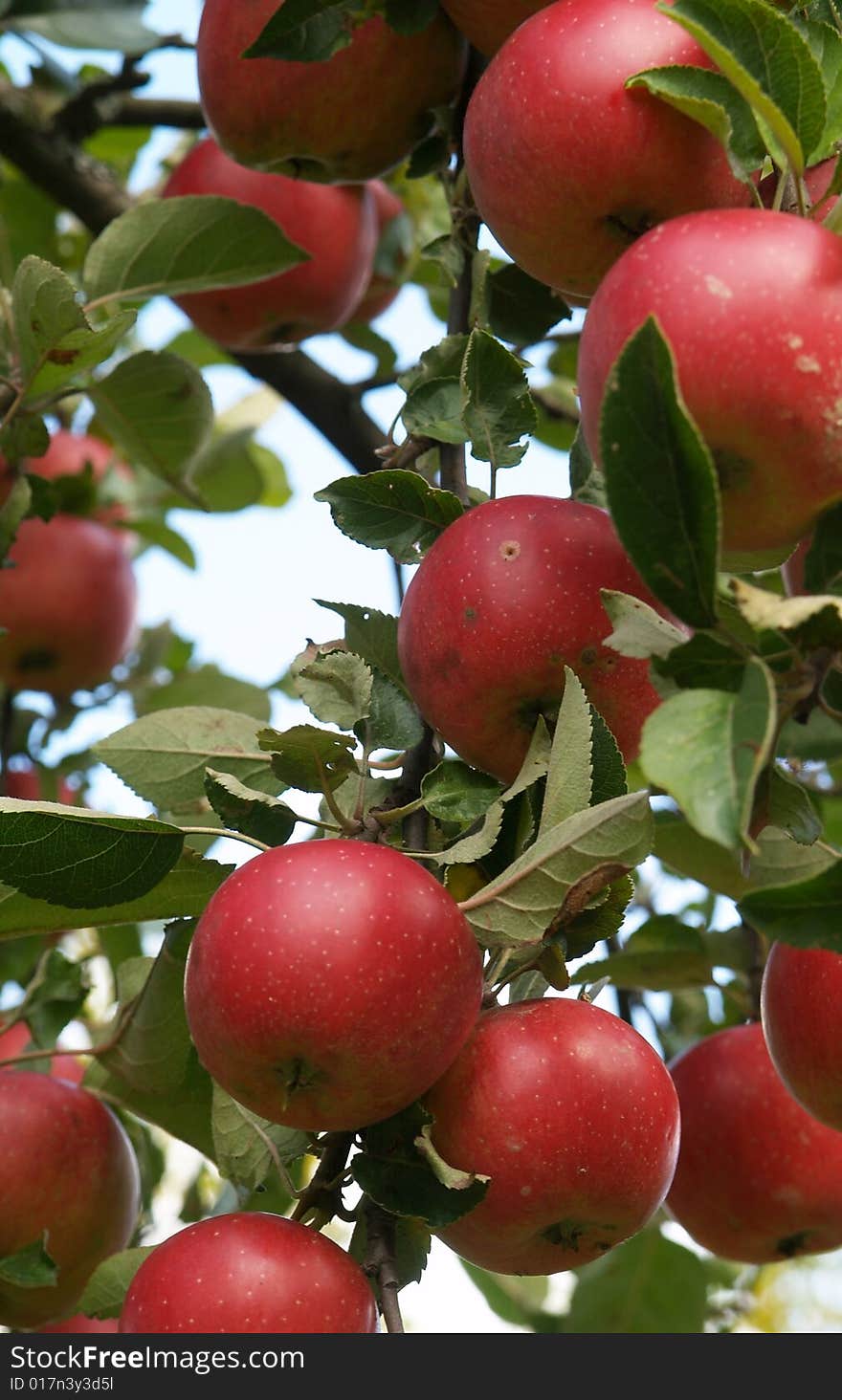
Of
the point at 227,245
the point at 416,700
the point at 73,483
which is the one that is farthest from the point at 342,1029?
the point at 73,483

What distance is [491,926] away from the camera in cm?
94

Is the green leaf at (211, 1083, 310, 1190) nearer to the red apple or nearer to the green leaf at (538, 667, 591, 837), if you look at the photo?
the green leaf at (538, 667, 591, 837)

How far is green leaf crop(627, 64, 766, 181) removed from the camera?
2.71 feet

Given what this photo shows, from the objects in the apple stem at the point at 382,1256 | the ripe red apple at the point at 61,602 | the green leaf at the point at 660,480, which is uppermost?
the green leaf at the point at 660,480

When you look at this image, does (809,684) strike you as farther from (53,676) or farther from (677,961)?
(53,676)

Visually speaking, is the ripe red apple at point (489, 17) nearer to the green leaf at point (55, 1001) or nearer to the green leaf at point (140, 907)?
the green leaf at point (140, 907)

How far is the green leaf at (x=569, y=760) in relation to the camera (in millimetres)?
869

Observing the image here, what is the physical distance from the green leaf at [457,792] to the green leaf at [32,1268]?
0.52 metres

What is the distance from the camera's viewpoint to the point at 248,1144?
3.48 feet

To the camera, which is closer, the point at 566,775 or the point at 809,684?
the point at 809,684

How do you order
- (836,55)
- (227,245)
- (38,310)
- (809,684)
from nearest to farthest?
1. (809,684)
2. (836,55)
3. (38,310)
4. (227,245)

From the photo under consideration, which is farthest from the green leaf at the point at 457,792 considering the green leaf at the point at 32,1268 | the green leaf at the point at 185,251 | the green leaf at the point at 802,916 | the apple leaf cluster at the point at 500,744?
the green leaf at the point at 185,251

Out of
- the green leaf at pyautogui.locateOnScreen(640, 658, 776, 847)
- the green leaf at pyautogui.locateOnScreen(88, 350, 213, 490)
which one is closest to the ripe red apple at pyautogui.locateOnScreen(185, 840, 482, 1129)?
the green leaf at pyautogui.locateOnScreen(640, 658, 776, 847)

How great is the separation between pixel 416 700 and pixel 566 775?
0.15m
